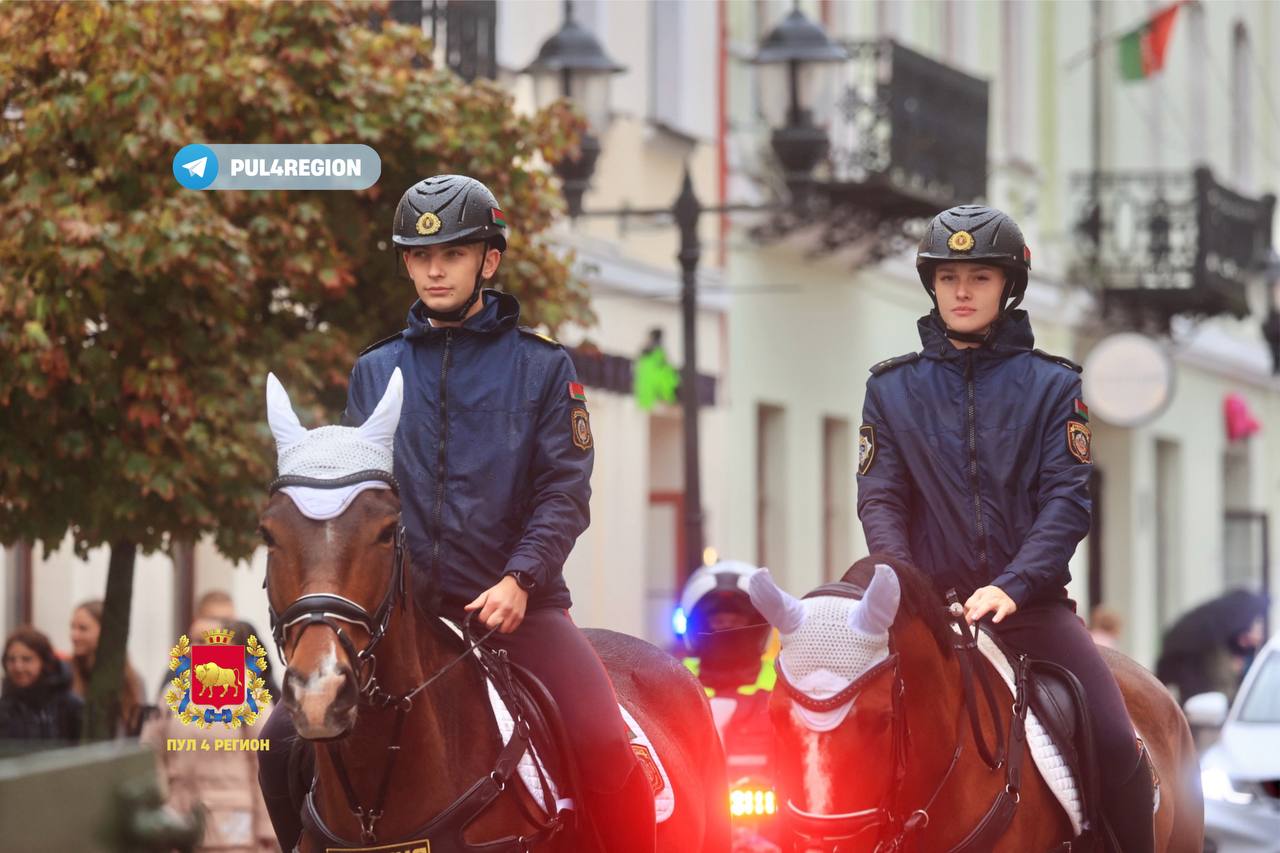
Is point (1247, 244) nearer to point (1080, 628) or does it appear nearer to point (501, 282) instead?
point (501, 282)

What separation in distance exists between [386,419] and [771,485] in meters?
20.3

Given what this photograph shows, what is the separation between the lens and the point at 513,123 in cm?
1377

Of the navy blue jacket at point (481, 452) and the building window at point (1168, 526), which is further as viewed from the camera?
the building window at point (1168, 526)

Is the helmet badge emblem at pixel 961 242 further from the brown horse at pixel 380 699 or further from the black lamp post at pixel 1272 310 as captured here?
the black lamp post at pixel 1272 310

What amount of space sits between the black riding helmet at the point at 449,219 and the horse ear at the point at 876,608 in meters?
1.27

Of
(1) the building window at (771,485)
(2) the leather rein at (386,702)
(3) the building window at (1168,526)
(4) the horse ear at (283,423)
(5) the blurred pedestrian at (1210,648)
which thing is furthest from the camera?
(3) the building window at (1168,526)

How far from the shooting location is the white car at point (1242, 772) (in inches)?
570

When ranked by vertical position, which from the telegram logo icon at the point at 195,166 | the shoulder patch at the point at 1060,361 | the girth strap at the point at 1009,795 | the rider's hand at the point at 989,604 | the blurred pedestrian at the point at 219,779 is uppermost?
the telegram logo icon at the point at 195,166

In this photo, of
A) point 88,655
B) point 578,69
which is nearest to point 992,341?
point 88,655

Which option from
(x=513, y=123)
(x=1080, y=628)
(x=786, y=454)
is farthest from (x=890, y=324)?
(x=1080, y=628)

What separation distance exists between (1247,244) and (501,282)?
2322cm

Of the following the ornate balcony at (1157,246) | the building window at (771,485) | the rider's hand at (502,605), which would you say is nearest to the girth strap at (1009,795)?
the rider's hand at (502,605)

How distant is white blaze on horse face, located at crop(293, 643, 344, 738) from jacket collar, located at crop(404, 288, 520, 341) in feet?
4.29

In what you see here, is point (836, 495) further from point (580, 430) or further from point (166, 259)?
point (580, 430)
